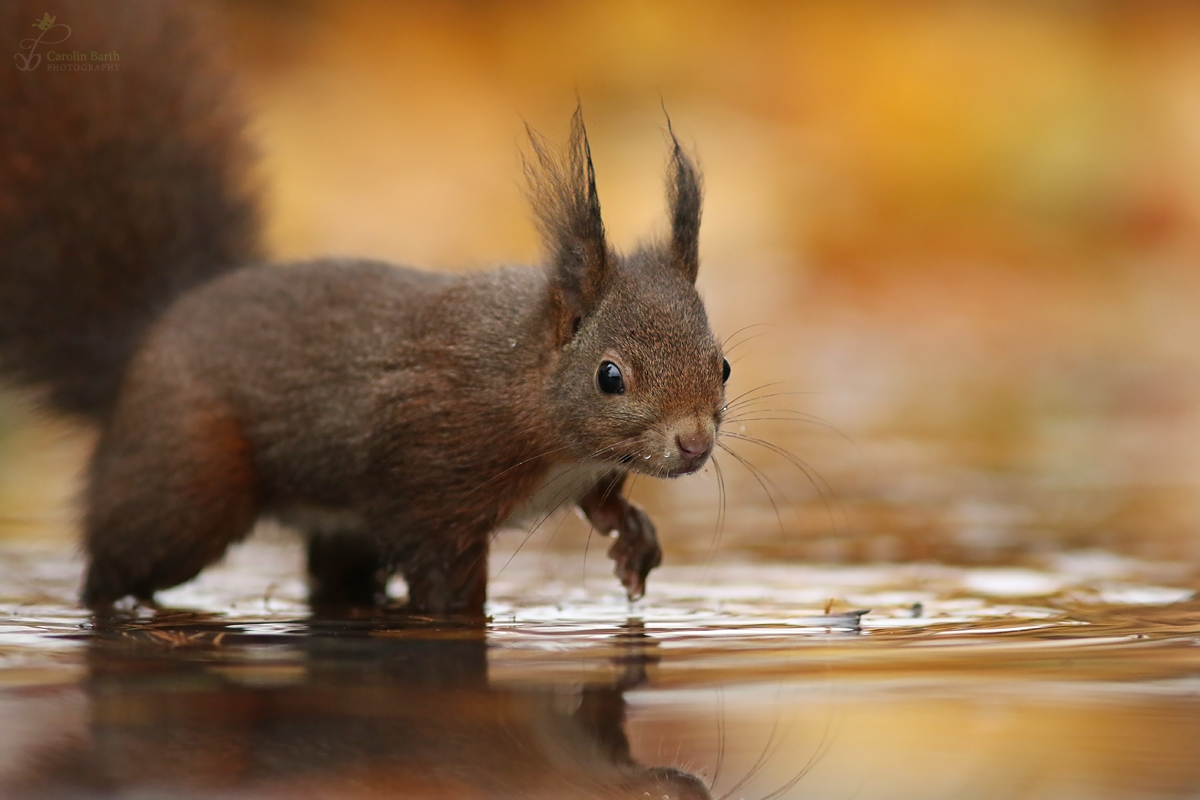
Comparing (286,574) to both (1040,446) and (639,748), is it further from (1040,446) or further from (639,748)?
(1040,446)

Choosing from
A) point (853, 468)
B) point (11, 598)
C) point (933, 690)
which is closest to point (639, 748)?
point (933, 690)

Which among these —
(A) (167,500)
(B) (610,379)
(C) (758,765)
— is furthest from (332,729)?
(A) (167,500)

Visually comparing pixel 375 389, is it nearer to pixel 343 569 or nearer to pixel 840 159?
pixel 343 569

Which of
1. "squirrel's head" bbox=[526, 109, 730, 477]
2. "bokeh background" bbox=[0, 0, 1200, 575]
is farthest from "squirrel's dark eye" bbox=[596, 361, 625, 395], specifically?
"bokeh background" bbox=[0, 0, 1200, 575]

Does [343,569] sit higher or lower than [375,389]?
lower

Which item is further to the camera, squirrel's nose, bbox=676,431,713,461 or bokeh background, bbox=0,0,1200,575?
bokeh background, bbox=0,0,1200,575

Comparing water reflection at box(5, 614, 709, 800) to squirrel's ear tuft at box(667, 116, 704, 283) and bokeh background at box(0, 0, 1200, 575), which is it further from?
bokeh background at box(0, 0, 1200, 575)
